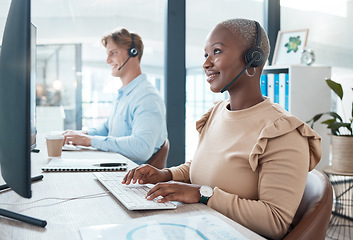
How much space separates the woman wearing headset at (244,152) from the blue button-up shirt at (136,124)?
0.54m

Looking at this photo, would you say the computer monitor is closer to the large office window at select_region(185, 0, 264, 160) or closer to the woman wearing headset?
the woman wearing headset

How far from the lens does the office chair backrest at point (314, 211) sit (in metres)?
0.84

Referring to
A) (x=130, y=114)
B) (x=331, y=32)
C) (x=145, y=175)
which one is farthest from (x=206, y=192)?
(x=331, y=32)

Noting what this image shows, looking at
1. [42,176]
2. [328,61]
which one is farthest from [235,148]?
[328,61]

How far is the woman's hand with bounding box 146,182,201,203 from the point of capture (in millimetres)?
887

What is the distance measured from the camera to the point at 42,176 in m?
1.14

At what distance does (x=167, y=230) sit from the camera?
680 millimetres

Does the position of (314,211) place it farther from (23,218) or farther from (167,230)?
(23,218)

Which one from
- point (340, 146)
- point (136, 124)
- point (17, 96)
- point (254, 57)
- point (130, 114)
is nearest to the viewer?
point (17, 96)

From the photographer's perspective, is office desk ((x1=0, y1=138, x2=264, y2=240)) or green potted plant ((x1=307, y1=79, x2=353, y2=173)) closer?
office desk ((x1=0, y1=138, x2=264, y2=240))

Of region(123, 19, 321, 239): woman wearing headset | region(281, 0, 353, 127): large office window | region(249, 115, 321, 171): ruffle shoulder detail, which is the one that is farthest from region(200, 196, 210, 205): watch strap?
region(281, 0, 353, 127): large office window

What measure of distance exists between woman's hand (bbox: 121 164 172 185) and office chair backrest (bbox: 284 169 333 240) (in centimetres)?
45

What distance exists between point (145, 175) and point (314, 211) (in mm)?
528

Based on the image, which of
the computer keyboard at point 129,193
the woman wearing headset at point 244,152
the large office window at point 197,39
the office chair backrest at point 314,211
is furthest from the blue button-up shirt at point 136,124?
the office chair backrest at point 314,211
